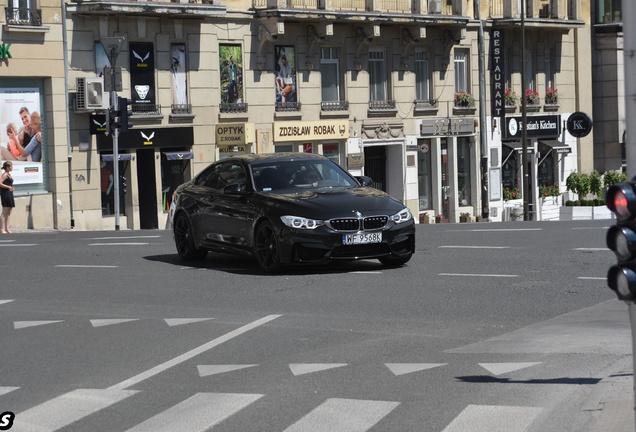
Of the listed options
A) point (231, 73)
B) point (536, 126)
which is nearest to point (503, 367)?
point (231, 73)

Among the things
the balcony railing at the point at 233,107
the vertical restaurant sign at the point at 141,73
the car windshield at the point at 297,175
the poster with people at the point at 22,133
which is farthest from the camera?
the balcony railing at the point at 233,107

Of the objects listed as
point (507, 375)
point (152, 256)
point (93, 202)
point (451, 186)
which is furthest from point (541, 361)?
point (451, 186)

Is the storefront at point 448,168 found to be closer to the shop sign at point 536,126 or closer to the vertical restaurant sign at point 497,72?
the vertical restaurant sign at point 497,72

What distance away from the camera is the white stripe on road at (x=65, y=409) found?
8703mm

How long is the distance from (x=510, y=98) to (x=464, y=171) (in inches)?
141

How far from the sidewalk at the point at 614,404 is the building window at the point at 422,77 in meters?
40.4

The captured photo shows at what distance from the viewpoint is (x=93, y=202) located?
129 ft

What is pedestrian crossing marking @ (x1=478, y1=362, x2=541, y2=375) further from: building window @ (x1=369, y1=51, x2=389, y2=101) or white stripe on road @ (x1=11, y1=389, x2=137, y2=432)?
building window @ (x1=369, y1=51, x2=389, y2=101)

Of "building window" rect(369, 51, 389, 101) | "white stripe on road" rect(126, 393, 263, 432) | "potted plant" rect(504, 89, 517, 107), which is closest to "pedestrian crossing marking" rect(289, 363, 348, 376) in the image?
"white stripe on road" rect(126, 393, 263, 432)

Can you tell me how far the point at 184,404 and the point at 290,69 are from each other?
36.2 m

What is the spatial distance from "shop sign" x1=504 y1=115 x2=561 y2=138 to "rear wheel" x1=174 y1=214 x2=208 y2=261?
3518 cm

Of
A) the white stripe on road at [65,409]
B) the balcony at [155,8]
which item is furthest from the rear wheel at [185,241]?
the balcony at [155,8]

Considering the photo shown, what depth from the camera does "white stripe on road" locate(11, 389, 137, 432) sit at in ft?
28.6

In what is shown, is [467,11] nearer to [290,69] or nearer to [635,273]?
[290,69]
